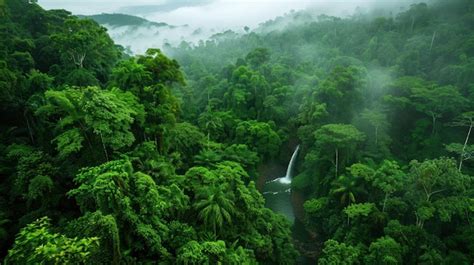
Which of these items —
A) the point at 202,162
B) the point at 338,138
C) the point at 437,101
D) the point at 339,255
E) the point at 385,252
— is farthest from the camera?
the point at 437,101

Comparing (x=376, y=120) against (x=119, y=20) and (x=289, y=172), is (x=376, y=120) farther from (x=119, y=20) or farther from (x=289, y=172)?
(x=119, y=20)

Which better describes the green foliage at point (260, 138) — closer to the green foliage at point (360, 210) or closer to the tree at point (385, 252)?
the green foliage at point (360, 210)

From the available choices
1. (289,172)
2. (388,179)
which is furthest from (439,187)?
(289,172)

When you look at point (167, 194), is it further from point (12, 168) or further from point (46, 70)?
point (46, 70)

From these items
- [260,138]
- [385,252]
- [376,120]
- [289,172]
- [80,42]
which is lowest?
[289,172]

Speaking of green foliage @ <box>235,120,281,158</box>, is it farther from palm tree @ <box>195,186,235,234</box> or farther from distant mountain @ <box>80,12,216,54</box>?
distant mountain @ <box>80,12,216,54</box>

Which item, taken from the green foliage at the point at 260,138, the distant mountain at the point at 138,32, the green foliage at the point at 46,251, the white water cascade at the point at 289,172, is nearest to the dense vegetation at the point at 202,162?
the green foliage at the point at 46,251

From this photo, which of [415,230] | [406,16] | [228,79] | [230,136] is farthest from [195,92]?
[415,230]
